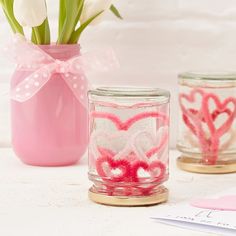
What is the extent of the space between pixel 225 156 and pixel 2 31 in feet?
Answer: 1.63

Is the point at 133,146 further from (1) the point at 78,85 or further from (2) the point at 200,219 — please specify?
(1) the point at 78,85

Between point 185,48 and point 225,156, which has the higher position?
point 185,48

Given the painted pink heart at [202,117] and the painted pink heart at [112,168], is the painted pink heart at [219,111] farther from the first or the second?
the painted pink heart at [112,168]

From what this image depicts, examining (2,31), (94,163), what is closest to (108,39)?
(2,31)

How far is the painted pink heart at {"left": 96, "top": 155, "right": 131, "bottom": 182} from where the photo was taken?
3.30 feet

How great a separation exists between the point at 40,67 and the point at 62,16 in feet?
0.31

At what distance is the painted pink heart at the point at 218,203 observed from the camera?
97cm

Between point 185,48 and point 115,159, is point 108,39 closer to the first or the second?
point 185,48

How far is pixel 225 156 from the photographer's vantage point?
49.7 inches

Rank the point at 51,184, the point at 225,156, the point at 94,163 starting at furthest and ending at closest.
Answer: the point at 225,156 < the point at 51,184 < the point at 94,163

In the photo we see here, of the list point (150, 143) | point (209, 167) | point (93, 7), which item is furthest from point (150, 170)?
point (93, 7)

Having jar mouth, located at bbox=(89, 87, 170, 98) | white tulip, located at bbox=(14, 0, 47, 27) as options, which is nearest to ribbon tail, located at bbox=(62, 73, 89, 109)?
Answer: white tulip, located at bbox=(14, 0, 47, 27)

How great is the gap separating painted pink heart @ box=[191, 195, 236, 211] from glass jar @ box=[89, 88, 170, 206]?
6 cm

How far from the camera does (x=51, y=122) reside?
126 cm
